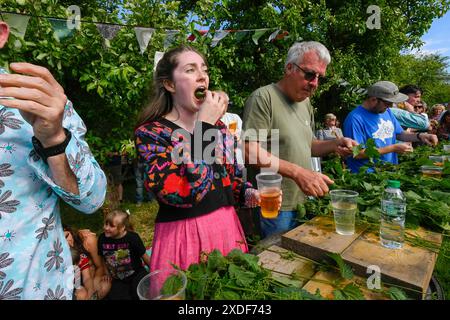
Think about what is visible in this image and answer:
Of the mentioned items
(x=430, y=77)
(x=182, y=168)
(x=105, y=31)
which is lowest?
(x=182, y=168)

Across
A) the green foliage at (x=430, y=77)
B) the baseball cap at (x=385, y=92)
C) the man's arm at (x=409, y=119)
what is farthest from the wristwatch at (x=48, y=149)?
the green foliage at (x=430, y=77)

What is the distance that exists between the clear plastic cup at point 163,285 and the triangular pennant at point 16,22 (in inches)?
134

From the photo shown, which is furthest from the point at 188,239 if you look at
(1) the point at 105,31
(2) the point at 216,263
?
(1) the point at 105,31

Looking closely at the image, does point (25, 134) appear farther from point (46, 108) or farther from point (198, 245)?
point (198, 245)

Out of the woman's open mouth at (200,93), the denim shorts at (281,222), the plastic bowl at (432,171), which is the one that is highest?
the woman's open mouth at (200,93)

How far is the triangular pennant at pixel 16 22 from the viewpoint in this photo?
299 cm

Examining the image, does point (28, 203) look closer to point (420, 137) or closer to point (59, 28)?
point (59, 28)

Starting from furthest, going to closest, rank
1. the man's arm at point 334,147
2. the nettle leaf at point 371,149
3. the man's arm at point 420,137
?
the man's arm at point 420,137 < the man's arm at point 334,147 < the nettle leaf at point 371,149

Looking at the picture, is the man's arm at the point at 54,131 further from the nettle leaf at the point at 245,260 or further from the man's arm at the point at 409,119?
the man's arm at the point at 409,119

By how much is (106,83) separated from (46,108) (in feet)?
10.3

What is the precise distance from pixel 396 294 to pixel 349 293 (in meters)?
0.17

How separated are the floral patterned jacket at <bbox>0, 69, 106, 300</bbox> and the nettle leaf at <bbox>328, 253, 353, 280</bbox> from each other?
102 centimetres

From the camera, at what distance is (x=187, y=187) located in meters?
1.41

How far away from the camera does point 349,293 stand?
3.18ft
